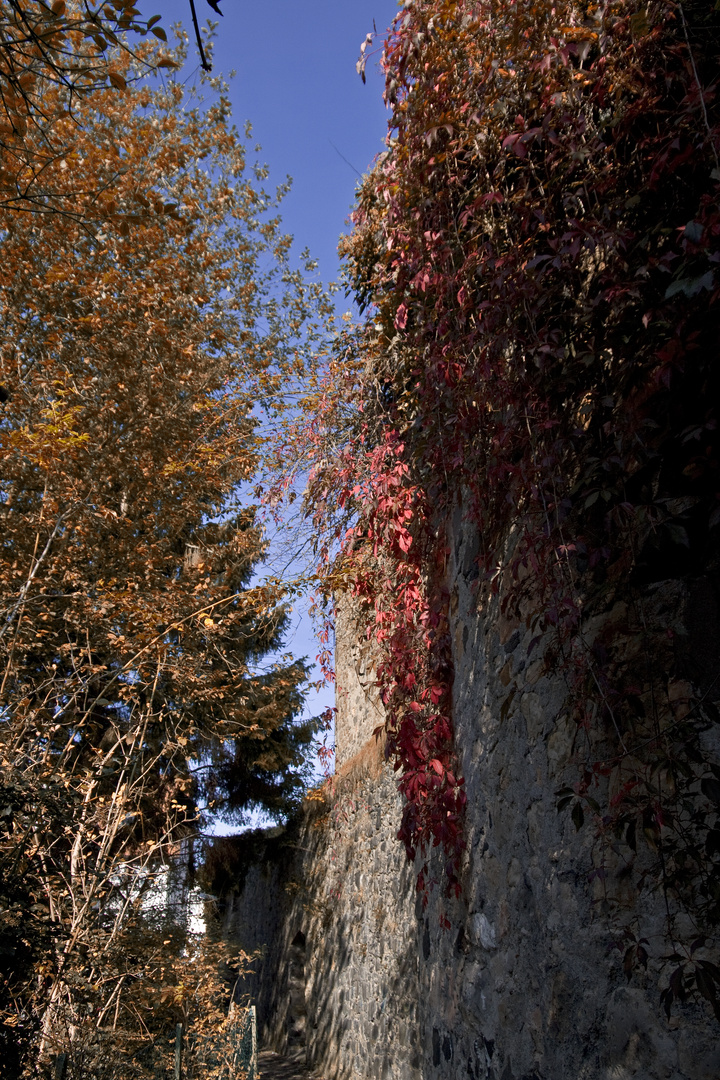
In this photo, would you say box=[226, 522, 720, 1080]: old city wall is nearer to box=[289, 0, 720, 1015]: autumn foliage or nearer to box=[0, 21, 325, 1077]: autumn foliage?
box=[289, 0, 720, 1015]: autumn foliage

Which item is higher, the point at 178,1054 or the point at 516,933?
the point at 516,933

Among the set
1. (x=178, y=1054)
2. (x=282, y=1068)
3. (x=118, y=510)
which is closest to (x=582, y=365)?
(x=178, y=1054)

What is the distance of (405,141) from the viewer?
12.3 feet

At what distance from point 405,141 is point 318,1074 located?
8.52 metres

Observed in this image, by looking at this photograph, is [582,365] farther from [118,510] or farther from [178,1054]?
[118,510]

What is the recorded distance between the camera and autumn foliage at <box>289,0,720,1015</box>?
196 centimetres

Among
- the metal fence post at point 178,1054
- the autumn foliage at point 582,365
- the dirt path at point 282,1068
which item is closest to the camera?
the autumn foliage at point 582,365

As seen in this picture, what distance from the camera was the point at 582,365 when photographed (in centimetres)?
244

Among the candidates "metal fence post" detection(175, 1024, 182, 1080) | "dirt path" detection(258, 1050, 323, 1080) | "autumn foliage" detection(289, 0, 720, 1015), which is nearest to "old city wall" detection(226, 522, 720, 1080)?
"autumn foliage" detection(289, 0, 720, 1015)

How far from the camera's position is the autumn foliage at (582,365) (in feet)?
6.41

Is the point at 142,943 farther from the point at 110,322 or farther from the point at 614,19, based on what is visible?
the point at 614,19

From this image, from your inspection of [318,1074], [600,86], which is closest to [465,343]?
[600,86]

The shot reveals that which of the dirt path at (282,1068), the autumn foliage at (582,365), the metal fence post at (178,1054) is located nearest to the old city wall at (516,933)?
the autumn foliage at (582,365)

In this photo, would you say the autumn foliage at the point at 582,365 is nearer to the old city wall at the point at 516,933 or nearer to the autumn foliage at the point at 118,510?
the old city wall at the point at 516,933
